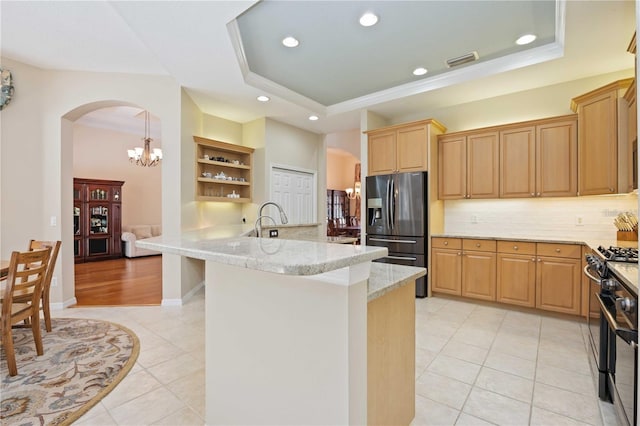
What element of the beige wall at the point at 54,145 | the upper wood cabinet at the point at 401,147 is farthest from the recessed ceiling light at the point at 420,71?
the beige wall at the point at 54,145

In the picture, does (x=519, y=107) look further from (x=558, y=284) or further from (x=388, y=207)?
(x=558, y=284)

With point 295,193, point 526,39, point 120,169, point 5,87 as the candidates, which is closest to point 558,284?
point 526,39

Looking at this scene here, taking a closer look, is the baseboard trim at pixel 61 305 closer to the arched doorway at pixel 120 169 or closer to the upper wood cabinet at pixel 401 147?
the arched doorway at pixel 120 169

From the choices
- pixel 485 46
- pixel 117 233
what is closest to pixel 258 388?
pixel 485 46

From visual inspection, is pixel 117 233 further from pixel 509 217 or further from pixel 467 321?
pixel 509 217

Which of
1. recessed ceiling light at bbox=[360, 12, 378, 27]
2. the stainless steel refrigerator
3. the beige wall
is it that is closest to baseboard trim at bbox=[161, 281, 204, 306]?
the beige wall

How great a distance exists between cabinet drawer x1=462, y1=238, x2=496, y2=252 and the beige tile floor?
0.80m

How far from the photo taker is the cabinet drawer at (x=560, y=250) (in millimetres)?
3131

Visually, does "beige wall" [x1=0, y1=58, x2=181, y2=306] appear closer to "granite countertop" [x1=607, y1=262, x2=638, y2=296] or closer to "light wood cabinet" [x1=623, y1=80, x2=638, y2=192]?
"granite countertop" [x1=607, y1=262, x2=638, y2=296]

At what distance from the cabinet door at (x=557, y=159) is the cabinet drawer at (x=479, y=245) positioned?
2.66 feet

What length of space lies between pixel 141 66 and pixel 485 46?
397 centimetres

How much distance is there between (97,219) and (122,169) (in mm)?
1552

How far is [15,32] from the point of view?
116 inches

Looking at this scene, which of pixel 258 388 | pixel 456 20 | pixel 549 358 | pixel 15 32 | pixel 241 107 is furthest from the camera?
pixel 241 107
